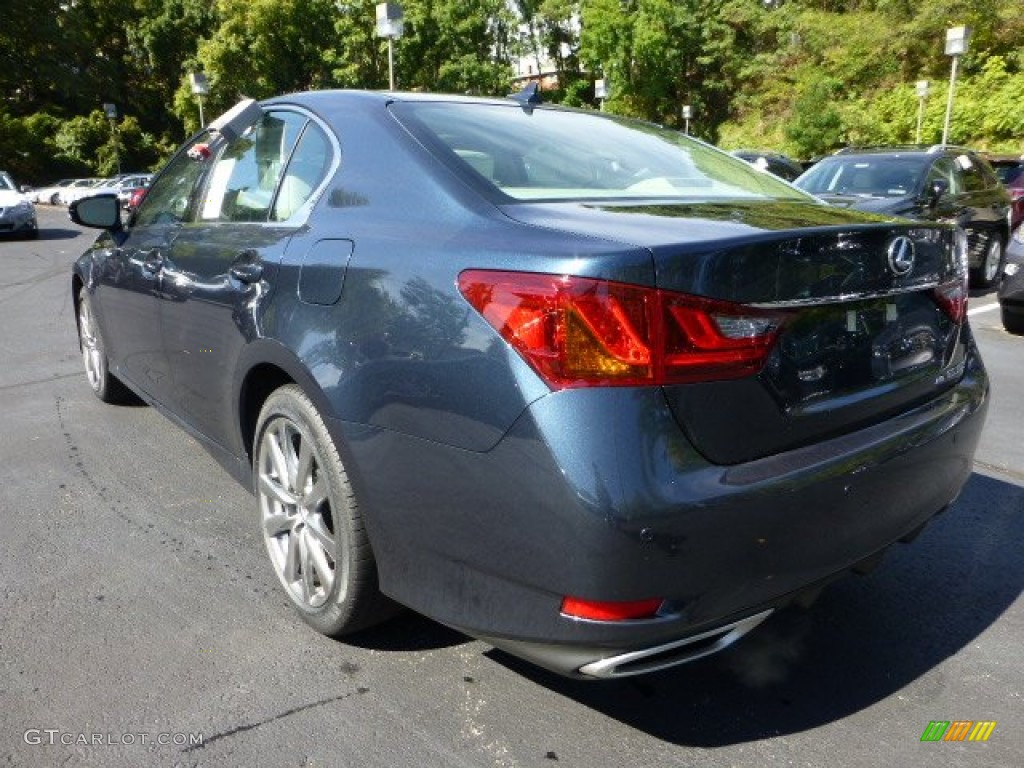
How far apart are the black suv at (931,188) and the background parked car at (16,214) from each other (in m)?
14.6

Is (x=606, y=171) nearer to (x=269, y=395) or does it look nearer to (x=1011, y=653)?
(x=269, y=395)

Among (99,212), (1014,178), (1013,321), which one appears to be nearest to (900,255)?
(99,212)

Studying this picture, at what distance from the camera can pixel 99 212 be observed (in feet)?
13.5

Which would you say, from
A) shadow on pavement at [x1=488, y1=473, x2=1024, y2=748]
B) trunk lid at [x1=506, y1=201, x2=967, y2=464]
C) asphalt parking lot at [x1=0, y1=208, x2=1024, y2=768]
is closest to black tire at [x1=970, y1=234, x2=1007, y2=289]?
asphalt parking lot at [x1=0, y1=208, x2=1024, y2=768]

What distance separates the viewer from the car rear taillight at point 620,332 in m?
1.77

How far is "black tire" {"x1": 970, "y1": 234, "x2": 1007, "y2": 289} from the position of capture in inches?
392

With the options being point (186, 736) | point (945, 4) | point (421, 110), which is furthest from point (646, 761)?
point (945, 4)

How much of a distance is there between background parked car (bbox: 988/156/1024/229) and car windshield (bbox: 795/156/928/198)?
151 inches

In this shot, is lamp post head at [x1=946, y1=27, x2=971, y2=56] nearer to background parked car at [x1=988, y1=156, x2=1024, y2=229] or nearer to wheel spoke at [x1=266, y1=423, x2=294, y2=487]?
background parked car at [x1=988, y1=156, x2=1024, y2=229]

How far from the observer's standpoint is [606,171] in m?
2.69

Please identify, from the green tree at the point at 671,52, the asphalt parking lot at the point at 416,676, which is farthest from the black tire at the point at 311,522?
the green tree at the point at 671,52

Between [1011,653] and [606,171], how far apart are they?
1.87 meters

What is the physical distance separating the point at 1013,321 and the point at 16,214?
55.3 feet

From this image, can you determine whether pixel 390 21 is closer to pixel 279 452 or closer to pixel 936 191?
pixel 936 191
